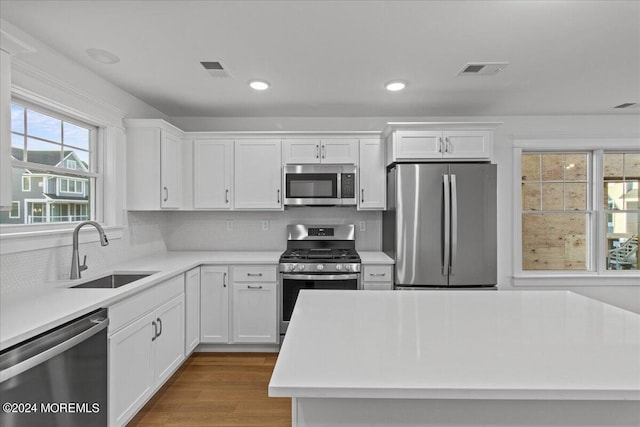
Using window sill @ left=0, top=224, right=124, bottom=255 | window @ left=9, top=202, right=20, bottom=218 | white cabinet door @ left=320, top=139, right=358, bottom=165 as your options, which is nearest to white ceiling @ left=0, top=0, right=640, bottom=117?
white cabinet door @ left=320, top=139, right=358, bottom=165

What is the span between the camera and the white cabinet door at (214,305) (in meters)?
3.39

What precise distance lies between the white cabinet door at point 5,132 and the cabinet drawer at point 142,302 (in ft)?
2.43

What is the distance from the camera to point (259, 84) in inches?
116

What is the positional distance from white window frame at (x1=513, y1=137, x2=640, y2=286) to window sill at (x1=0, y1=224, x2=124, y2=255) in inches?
162

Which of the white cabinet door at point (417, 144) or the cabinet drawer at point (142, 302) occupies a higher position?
the white cabinet door at point (417, 144)

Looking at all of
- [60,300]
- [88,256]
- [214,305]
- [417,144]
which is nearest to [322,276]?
[214,305]

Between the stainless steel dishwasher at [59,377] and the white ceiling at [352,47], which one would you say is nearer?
the stainless steel dishwasher at [59,377]

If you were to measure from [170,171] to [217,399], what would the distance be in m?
2.06

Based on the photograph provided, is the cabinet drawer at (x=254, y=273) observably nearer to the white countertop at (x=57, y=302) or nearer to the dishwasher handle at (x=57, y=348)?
the white countertop at (x=57, y=302)

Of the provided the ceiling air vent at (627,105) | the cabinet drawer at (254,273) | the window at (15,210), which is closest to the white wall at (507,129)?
the ceiling air vent at (627,105)

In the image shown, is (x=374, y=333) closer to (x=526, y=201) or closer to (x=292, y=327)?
(x=292, y=327)

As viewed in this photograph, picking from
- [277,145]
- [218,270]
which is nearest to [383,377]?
[218,270]

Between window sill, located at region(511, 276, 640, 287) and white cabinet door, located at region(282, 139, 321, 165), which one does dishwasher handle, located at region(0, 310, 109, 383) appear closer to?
white cabinet door, located at region(282, 139, 321, 165)

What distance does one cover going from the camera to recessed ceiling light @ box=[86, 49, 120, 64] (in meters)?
2.35
